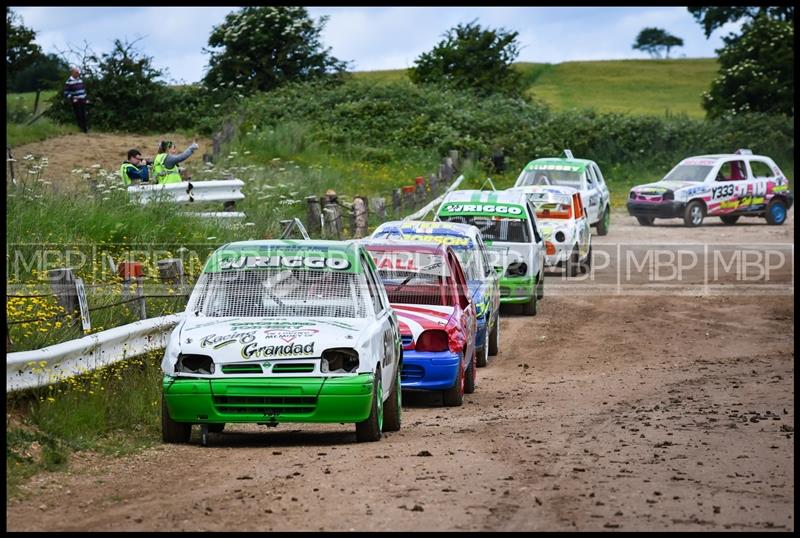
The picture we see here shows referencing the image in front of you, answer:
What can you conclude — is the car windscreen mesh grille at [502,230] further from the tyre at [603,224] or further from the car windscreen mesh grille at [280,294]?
the tyre at [603,224]

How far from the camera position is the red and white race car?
13555 millimetres

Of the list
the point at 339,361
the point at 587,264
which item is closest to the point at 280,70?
the point at 587,264

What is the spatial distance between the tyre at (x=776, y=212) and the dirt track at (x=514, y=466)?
21327 millimetres

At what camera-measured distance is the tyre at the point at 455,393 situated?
1367cm

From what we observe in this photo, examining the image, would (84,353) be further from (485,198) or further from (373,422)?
(485,198)

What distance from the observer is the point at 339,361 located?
10891 millimetres

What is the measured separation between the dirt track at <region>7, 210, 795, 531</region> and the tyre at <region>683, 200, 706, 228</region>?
19.4 m

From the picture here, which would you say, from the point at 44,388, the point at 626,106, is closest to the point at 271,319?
the point at 44,388

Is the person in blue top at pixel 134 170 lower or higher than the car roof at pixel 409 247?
higher

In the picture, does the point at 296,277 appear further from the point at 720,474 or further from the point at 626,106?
the point at 626,106

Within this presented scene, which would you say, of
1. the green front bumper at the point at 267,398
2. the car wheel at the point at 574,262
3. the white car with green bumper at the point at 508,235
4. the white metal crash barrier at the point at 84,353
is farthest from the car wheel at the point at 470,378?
the car wheel at the point at 574,262

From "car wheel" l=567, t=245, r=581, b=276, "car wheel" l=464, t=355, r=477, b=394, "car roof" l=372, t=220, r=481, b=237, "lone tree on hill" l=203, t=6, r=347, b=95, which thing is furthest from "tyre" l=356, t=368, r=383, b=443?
"lone tree on hill" l=203, t=6, r=347, b=95

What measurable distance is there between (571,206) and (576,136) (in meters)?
21.9

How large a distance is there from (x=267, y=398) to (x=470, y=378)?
4.40 m
